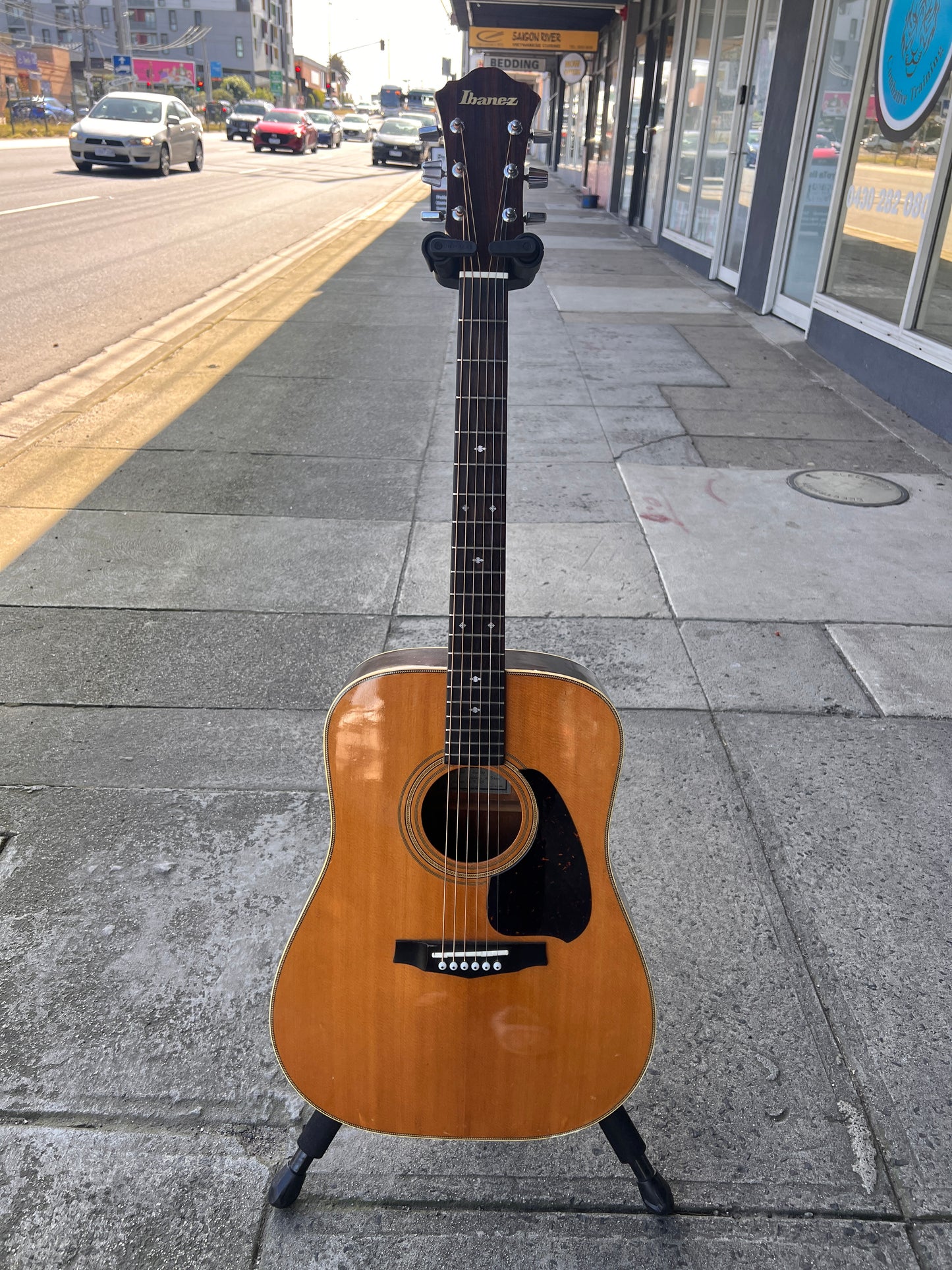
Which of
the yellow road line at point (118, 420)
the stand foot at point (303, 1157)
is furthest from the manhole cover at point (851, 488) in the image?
the stand foot at point (303, 1157)

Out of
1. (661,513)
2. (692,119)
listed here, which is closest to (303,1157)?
(661,513)

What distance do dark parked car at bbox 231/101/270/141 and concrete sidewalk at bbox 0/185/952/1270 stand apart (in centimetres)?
4607

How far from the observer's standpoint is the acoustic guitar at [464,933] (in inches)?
63.9

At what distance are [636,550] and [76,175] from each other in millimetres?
22193

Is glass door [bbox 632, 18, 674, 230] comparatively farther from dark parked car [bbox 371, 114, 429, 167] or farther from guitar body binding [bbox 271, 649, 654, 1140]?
dark parked car [bbox 371, 114, 429, 167]

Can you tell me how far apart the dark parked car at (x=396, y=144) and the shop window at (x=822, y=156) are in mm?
24791

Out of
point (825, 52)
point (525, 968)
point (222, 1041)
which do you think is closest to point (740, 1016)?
point (525, 968)

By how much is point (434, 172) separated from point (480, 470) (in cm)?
57

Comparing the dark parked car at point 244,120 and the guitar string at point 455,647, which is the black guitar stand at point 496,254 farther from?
the dark parked car at point 244,120

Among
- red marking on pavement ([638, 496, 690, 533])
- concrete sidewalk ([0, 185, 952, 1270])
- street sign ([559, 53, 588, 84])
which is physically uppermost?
street sign ([559, 53, 588, 84])

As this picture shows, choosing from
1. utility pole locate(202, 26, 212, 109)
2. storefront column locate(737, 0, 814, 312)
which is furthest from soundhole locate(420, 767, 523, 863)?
utility pole locate(202, 26, 212, 109)

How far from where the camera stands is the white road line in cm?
1502

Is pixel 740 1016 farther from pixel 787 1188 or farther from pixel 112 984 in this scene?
pixel 112 984

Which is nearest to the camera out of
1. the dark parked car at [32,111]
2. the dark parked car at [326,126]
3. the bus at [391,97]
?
the dark parked car at [326,126]
